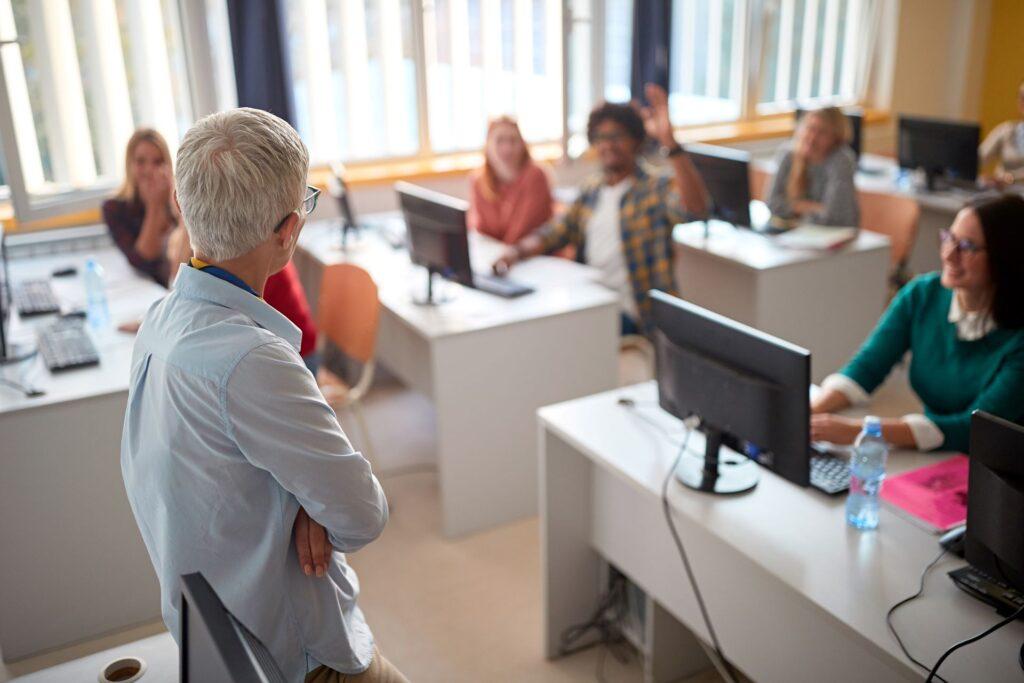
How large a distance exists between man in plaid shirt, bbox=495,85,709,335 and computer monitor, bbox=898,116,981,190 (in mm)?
1903

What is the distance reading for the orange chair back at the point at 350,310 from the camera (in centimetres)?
338

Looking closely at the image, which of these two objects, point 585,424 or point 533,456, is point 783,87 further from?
point 585,424

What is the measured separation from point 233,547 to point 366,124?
4.22 m

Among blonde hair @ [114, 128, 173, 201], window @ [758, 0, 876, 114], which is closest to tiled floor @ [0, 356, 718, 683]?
blonde hair @ [114, 128, 173, 201]

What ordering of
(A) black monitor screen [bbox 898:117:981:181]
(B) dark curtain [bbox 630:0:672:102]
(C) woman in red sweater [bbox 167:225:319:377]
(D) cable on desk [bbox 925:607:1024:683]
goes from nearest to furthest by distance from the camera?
(D) cable on desk [bbox 925:607:1024:683], (C) woman in red sweater [bbox 167:225:319:377], (A) black monitor screen [bbox 898:117:981:181], (B) dark curtain [bbox 630:0:672:102]

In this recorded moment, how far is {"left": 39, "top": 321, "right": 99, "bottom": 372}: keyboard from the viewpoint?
2967 millimetres

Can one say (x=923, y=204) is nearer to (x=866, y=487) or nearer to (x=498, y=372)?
(x=498, y=372)

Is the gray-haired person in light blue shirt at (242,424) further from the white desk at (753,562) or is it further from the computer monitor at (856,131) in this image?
the computer monitor at (856,131)

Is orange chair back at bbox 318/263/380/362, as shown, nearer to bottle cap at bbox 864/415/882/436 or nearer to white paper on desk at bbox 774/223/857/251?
bottle cap at bbox 864/415/882/436

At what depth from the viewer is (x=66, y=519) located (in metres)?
2.82

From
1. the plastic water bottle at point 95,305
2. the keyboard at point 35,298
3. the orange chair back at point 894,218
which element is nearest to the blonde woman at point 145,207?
the keyboard at point 35,298

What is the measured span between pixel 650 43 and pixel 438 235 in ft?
9.79

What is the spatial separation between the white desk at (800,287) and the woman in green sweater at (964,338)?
150 centimetres

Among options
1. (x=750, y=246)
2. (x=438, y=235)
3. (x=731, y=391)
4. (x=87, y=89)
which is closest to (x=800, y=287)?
(x=750, y=246)
